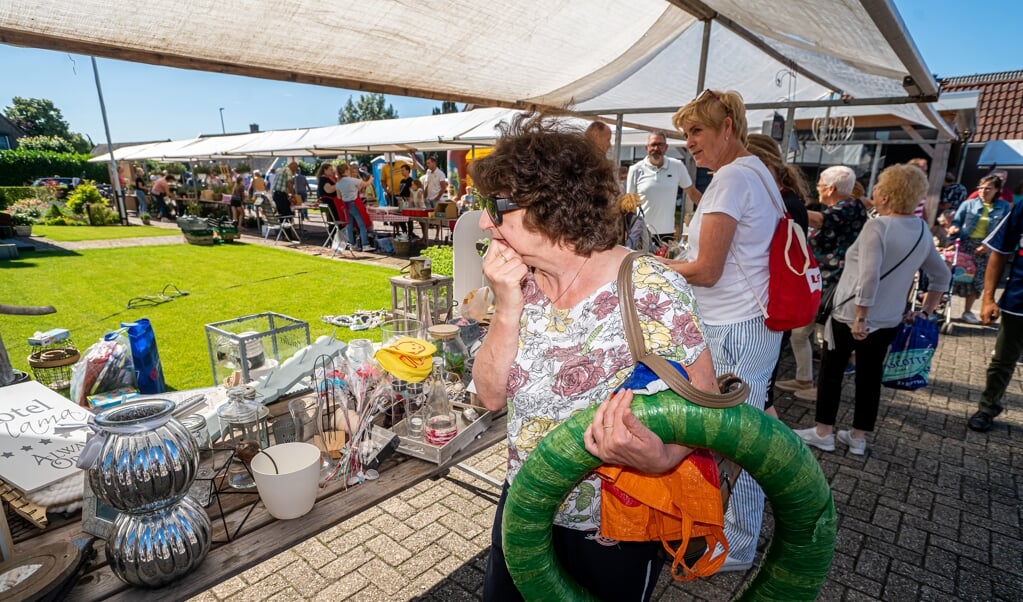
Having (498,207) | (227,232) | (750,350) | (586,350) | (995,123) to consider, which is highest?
(995,123)

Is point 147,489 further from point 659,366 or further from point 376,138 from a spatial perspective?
point 376,138

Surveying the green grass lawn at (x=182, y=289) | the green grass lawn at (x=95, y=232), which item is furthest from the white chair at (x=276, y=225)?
the green grass lawn at (x=95, y=232)

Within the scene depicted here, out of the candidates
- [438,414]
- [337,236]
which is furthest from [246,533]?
[337,236]

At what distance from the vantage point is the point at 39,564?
1169 millimetres

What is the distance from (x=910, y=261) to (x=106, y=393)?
447cm

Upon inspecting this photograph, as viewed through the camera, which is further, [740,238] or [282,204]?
[282,204]

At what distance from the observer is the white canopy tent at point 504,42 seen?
7.11ft

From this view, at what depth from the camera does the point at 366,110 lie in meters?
78.9

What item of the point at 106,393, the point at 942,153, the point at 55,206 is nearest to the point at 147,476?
the point at 106,393

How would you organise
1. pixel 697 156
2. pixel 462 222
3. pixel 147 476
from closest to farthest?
1. pixel 147 476
2. pixel 697 156
3. pixel 462 222

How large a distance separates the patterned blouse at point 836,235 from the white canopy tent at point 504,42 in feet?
3.42

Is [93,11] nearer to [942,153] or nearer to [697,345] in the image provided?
[697,345]

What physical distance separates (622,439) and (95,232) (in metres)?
18.3

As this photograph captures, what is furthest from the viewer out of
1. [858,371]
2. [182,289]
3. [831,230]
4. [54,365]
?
[182,289]
